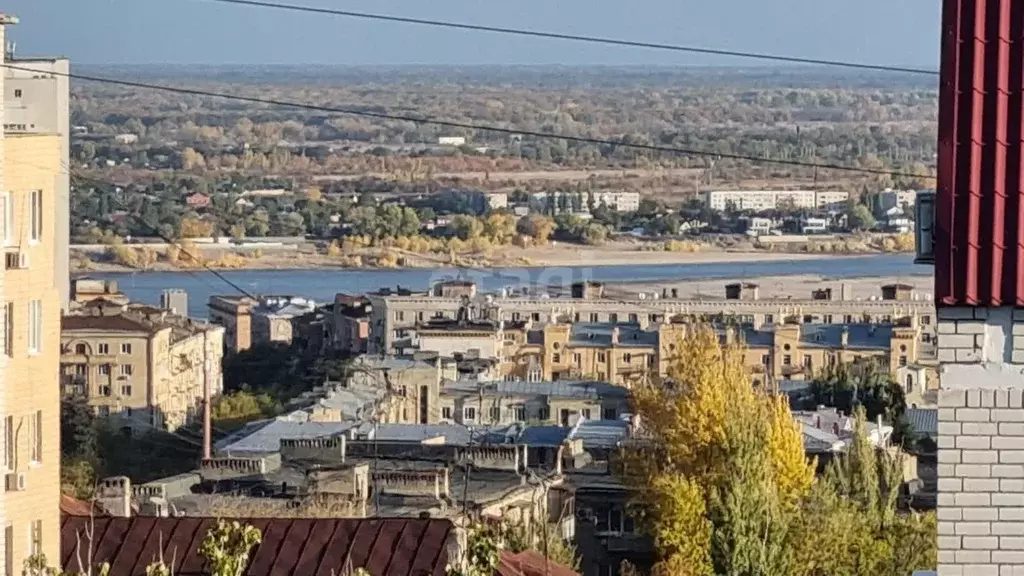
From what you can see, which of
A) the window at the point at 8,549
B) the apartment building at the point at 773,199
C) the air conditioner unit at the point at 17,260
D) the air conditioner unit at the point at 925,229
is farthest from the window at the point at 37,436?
the apartment building at the point at 773,199

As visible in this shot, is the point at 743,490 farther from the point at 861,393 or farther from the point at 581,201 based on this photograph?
the point at 581,201

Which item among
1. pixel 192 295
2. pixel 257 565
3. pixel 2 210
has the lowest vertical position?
pixel 192 295

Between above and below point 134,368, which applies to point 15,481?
above

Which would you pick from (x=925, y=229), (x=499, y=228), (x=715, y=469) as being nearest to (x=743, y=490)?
(x=715, y=469)

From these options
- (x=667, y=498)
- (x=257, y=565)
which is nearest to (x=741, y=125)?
(x=667, y=498)

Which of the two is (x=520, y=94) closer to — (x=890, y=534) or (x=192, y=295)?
(x=192, y=295)

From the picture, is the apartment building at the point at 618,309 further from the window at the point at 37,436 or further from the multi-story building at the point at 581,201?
the window at the point at 37,436

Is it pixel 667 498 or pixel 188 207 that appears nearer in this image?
pixel 667 498

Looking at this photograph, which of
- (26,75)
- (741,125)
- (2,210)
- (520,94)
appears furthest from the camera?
(520,94)
